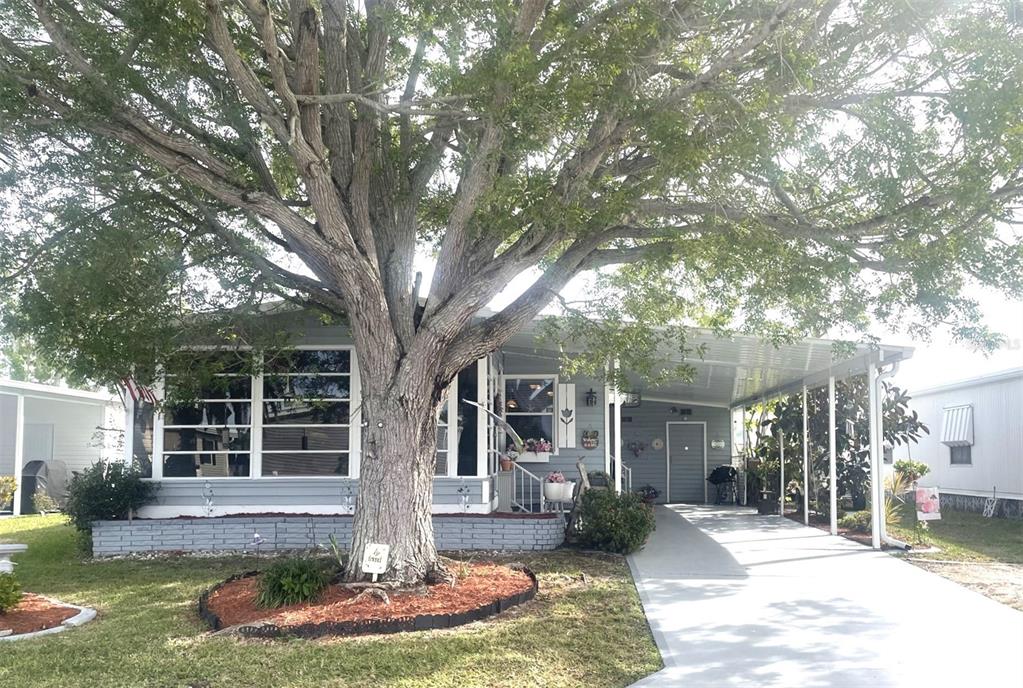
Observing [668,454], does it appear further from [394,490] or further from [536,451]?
[394,490]

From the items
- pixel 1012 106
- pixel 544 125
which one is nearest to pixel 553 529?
pixel 544 125

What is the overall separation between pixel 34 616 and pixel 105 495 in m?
4.11

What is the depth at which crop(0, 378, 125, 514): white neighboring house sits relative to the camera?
1992 cm

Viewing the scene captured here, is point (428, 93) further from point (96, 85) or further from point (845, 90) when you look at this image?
point (845, 90)

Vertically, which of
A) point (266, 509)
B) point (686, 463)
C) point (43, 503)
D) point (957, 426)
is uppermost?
point (957, 426)

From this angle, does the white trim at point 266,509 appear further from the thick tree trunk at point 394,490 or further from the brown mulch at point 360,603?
the thick tree trunk at point 394,490

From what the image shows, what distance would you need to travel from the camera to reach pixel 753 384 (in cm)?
1688

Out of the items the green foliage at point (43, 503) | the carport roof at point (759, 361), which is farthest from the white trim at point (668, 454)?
the green foliage at point (43, 503)

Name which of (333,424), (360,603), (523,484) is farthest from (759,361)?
(360,603)

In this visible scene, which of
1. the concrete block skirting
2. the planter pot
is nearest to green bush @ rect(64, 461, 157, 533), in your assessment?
the concrete block skirting

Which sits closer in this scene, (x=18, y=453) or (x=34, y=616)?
(x=34, y=616)

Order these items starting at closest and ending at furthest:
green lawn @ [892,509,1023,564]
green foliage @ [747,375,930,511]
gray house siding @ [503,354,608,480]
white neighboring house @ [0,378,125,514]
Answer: green lawn @ [892,509,1023,564] → gray house siding @ [503,354,608,480] → green foliage @ [747,375,930,511] → white neighboring house @ [0,378,125,514]

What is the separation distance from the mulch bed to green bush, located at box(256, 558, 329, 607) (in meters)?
0.08

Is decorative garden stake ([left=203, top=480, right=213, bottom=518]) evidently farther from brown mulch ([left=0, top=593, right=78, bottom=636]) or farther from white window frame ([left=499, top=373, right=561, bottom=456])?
white window frame ([left=499, top=373, right=561, bottom=456])
